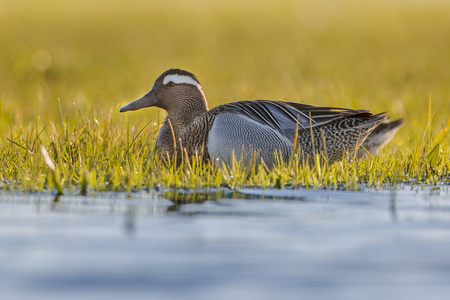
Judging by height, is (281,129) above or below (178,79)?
below

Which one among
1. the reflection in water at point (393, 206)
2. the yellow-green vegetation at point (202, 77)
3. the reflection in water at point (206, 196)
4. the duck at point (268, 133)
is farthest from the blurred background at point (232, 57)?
the reflection in water at point (393, 206)

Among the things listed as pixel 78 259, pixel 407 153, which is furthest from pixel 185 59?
pixel 78 259

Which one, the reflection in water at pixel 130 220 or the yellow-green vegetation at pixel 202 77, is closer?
the reflection in water at pixel 130 220

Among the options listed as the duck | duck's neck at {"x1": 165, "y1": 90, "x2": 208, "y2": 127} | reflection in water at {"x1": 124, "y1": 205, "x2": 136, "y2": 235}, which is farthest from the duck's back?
reflection in water at {"x1": 124, "y1": 205, "x2": 136, "y2": 235}

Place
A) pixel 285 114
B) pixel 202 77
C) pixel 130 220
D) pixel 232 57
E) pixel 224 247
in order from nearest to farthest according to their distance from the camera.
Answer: pixel 224 247
pixel 130 220
pixel 285 114
pixel 202 77
pixel 232 57

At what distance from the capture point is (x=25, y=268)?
3.37 m

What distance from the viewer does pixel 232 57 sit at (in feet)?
55.2

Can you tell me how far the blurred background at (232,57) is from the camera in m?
11.4

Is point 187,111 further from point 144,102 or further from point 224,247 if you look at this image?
point 224,247

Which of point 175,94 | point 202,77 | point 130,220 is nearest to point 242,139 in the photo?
point 175,94

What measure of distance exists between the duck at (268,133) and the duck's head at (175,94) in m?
0.30

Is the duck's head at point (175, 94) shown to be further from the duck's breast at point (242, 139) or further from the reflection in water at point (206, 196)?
the reflection in water at point (206, 196)

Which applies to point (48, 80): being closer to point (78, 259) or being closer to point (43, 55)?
point (43, 55)

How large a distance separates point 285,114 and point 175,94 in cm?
124
